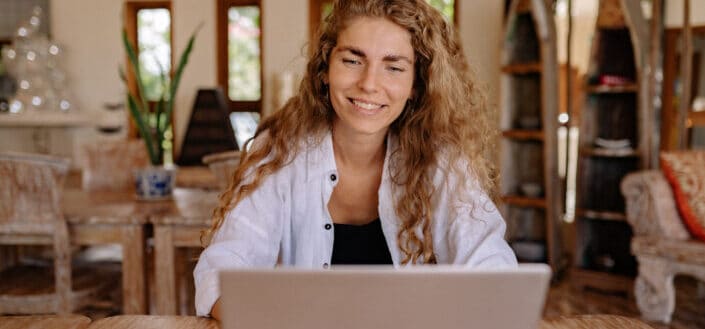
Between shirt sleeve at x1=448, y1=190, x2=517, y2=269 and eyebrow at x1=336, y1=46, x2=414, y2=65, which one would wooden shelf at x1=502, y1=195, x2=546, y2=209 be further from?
eyebrow at x1=336, y1=46, x2=414, y2=65

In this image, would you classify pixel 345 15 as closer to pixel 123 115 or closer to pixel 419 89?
pixel 419 89

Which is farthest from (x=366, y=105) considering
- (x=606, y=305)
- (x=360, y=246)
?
(x=606, y=305)

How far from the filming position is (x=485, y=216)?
125 centimetres

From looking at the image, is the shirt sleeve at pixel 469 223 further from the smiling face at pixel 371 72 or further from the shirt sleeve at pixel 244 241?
the shirt sleeve at pixel 244 241

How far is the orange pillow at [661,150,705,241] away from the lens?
2.80 meters

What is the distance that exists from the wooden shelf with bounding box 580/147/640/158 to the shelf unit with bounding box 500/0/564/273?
28 centimetres

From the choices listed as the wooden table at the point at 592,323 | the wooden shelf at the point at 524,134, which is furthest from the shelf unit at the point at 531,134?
the wooden table at the point at 592,323

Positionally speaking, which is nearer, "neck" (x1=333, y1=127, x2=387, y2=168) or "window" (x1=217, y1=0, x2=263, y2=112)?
"neck" (x1=333, y1=127, x2=387, y2=168)

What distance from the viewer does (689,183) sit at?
287 centimetres

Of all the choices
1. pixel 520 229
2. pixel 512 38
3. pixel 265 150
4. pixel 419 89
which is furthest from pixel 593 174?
pixel 265 150

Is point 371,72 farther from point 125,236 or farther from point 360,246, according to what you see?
point 125,236

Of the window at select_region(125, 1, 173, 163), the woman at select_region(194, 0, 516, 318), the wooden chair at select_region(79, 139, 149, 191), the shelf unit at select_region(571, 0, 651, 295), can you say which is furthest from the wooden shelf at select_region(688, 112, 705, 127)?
the window at select_region(125, 1, 173, 163)

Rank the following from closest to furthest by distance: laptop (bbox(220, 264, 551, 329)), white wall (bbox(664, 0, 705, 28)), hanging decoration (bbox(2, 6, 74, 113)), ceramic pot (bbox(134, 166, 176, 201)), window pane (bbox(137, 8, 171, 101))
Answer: laptop (bbox(220, 264, 551, 329)) < ceramic pot (bbox(134, 166, 176, 201)) < white wall (bbox(664, 0, 705, 28)) < hanging decoration (bbox(2, 6, 74, 113)) < window pane (bbox(137, 8, 171, 101))

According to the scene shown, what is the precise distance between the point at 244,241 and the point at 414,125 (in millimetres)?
500
